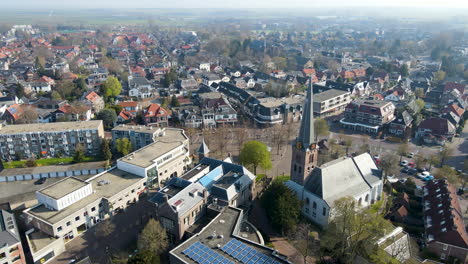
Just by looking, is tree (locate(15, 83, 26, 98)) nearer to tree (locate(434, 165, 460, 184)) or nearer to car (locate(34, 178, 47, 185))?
car (locate(34, 178, 47, 185))

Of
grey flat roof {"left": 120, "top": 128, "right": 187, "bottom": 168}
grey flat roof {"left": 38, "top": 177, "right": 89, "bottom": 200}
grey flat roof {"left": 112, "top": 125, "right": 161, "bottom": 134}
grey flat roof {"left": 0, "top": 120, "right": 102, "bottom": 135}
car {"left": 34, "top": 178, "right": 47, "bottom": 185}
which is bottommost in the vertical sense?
car {"left": 34, "top": 178, "right": 47, "bottom": 185}

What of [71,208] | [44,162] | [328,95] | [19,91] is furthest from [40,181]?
[328,95]

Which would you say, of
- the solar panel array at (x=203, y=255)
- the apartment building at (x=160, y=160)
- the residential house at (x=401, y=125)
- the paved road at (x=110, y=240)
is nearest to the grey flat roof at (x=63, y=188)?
the paved road at (x=110, y=240)

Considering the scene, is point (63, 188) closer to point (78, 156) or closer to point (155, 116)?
point (78, 156)

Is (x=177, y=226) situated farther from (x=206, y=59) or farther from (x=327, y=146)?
(x=206, y=59)

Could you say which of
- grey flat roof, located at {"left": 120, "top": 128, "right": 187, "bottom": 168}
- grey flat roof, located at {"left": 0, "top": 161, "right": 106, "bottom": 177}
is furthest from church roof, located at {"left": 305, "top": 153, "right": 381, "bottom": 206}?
grey flat roof, located at {"left": 0, "top": 161, "right": 106, "bottom": 177}

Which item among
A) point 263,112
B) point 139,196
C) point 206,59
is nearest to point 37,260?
point 139,196
